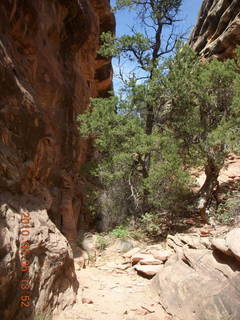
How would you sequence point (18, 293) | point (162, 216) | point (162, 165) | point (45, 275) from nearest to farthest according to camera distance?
point (18, 293) < point (45, 275) < point (162, 165) < point (162, 216)

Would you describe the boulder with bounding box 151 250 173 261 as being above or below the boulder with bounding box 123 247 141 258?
above

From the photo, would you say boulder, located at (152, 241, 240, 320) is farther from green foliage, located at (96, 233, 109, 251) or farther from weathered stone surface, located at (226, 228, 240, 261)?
green foliage, located at (96, 233, 109, 251)

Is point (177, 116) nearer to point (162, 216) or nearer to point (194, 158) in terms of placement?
point (194, 158)

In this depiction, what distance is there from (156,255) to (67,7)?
351 inches

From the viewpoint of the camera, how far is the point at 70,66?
9.24 meters

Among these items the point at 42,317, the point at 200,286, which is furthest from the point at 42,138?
the point at 200,286

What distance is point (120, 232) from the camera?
7.41 meters

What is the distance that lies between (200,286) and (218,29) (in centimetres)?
1718

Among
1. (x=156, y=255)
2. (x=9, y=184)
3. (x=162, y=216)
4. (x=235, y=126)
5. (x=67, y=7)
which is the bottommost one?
(x=156, y=255)

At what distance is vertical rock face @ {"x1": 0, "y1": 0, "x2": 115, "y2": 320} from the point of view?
369 cm

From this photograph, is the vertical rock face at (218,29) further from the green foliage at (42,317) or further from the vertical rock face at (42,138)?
the green foliage at (42,317)

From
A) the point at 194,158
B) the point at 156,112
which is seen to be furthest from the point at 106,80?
the point at 194,158
